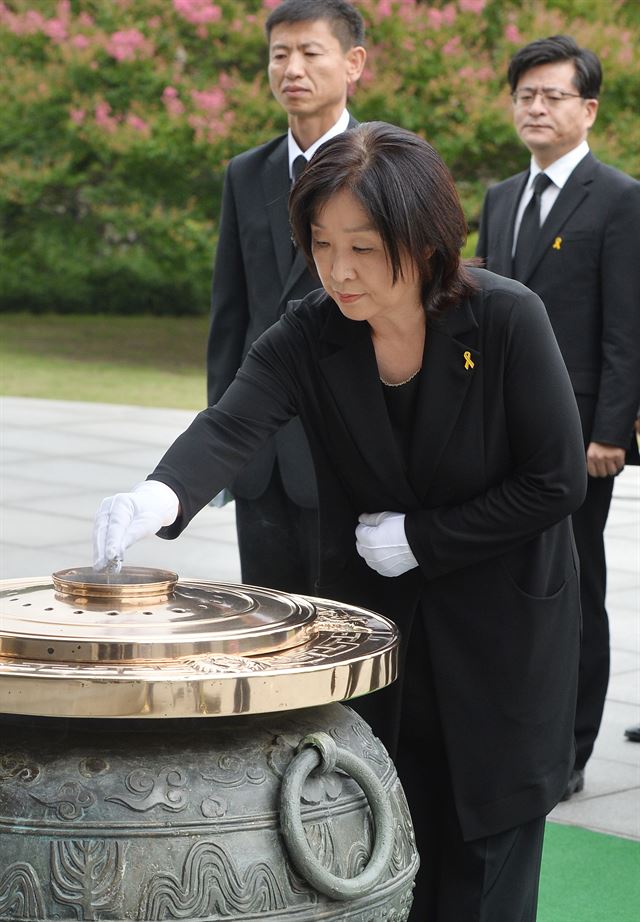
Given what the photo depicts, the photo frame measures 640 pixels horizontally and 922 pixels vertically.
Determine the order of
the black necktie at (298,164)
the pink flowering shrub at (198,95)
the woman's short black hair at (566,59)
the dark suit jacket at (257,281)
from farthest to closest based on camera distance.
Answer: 1. the pink flowering shrub at (198,95)
2. the woman's short black hair at (566,59)
3. the black necktie at (298,164)
4. the dark suit jacket at (257,281)

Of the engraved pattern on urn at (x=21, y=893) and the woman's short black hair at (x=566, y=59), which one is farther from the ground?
the woman's short black hair at (x=566, y=59)

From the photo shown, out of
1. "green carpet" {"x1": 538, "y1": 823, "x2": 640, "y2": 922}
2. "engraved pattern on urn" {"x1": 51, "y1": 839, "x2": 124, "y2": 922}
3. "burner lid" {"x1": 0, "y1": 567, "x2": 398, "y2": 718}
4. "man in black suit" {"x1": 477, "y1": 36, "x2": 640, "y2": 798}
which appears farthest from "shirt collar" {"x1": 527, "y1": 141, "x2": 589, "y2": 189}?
"engraved pattern on urn" {"x1": 51, "y1": 839, "x2": 124, "y2": 922}

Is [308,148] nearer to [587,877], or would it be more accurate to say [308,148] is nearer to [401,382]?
[401,382]

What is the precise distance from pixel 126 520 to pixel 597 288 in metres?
2.12

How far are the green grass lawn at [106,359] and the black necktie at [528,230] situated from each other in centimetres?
874

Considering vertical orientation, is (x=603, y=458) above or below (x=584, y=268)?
below

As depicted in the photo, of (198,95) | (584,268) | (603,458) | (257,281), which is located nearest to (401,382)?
(257,281)

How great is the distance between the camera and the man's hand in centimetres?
383

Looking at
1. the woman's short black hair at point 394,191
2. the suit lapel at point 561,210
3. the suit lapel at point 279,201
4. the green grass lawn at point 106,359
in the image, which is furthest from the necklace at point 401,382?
the green grass lawn at point 106,359

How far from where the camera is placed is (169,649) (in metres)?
1.90

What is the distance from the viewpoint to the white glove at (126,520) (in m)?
2.14

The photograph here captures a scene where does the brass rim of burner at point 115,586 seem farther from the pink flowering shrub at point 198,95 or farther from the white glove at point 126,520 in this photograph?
the pink flowering shrub at point 198,95

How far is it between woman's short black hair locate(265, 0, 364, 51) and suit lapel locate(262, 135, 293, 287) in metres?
0.29

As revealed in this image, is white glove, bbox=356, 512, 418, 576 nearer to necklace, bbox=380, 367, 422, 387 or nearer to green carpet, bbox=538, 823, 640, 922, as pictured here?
necklace, bbox=380, 367, 422, 387
